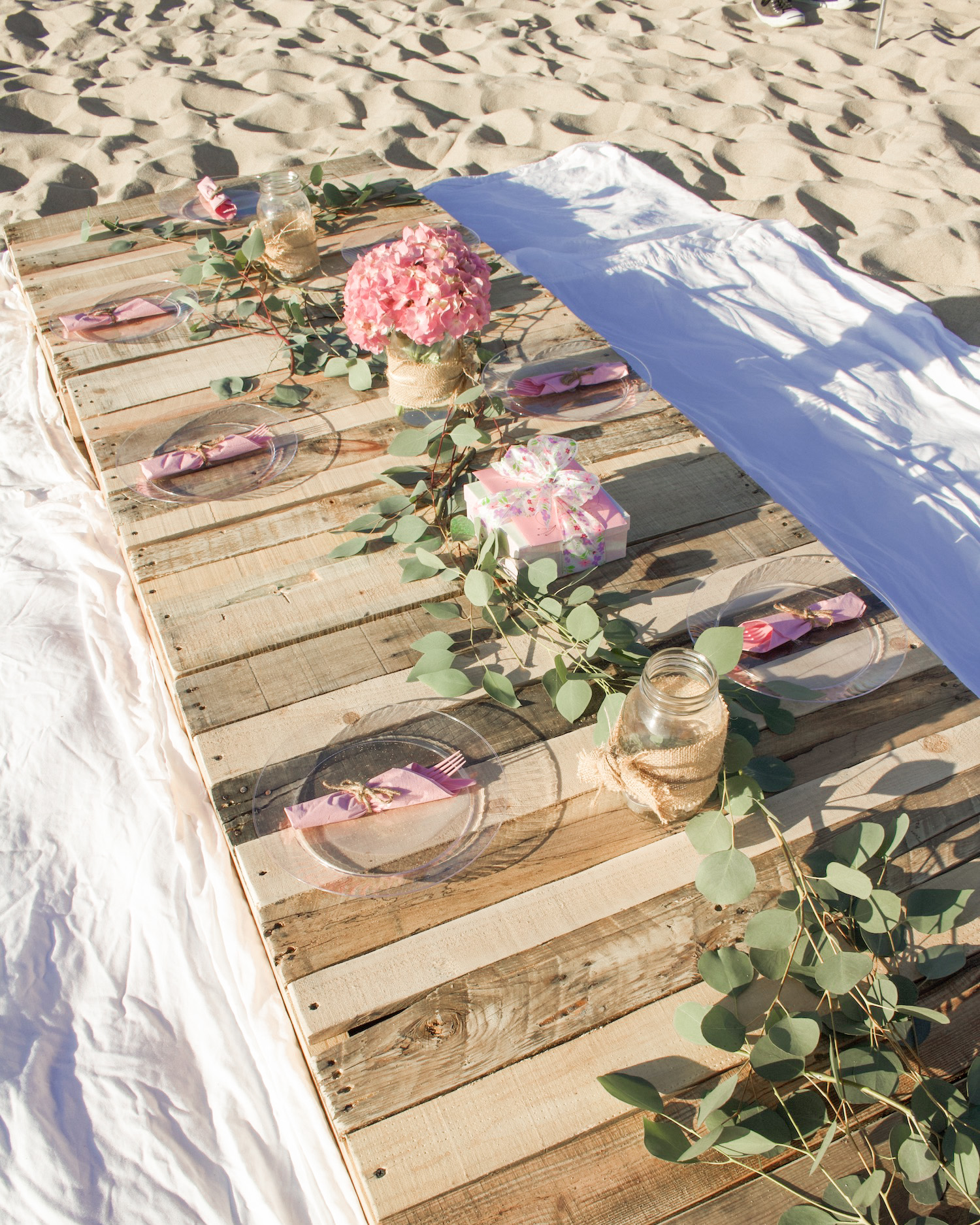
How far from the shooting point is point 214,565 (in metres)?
1.53

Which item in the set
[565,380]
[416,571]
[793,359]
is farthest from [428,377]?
[793,359]

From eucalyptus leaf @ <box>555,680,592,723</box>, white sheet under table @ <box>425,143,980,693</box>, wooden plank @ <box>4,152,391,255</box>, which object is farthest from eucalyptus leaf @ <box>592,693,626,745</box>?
wooden plank @ <box>4,152,391,255</box>

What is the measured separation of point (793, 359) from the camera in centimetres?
286

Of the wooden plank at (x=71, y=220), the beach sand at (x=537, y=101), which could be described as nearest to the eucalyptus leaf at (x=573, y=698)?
the wooden plank at (x=71, y=220)

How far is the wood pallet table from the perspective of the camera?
879mm

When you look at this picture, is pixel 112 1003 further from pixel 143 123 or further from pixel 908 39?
pixel 908 39

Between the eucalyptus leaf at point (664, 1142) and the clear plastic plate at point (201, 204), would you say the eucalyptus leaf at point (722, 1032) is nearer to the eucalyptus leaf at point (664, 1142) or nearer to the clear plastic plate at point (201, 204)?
the eucalyptus leaf at point (664, 1142)

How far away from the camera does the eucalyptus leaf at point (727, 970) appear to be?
3.06 ft

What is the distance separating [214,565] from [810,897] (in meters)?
1.03

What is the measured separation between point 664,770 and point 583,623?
29 centimetres

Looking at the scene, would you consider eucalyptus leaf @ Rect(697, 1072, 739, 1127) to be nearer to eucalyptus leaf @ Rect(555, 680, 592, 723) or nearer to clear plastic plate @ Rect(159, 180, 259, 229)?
eucalyptus leaf @ Rect(555, 680, 592, 723)

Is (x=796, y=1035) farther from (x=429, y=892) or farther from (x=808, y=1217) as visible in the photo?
(x=429, y=892)

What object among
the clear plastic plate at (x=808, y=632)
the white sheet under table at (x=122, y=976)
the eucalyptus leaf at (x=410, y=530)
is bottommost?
the white sheet under table at (x=122, y=976)

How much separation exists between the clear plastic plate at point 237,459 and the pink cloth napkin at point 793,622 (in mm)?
856
